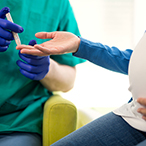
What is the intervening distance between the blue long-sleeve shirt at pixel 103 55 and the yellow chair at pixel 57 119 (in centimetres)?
21

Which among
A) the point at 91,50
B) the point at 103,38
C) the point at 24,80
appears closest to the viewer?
the point at 91,50

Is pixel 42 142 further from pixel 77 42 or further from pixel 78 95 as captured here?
pixel 78 95

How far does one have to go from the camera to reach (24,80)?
945 mm

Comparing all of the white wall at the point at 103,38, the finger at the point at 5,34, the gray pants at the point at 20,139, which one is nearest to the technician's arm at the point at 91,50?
the finger at the point at 5,34

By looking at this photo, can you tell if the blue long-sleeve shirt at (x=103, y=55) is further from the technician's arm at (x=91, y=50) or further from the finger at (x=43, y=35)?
the finger at (x=43, y=35)

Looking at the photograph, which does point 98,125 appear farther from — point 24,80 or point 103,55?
point 24,80

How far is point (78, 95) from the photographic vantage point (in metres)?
2.26

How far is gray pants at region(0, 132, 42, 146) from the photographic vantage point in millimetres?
782

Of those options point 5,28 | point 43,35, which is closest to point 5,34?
point 5,28

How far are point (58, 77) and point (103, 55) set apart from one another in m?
0.27

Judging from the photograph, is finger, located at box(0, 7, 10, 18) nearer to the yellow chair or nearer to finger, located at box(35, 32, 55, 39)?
finger, located at box(35, 32, 55, 39)

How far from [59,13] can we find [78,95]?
4.39ft

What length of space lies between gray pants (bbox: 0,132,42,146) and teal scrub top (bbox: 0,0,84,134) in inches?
0.8

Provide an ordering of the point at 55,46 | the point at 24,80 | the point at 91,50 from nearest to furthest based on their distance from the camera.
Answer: the point at 55,46 < the point at 91,50 < the point at 24,80
